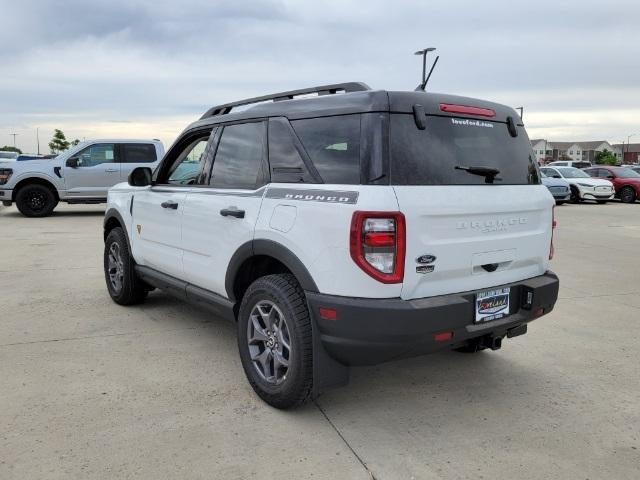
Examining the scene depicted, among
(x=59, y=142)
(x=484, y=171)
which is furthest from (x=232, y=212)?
(x=59, y=142)

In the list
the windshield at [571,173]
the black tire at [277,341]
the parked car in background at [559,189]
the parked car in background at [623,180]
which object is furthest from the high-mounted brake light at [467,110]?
the parked car in background at [623,180]

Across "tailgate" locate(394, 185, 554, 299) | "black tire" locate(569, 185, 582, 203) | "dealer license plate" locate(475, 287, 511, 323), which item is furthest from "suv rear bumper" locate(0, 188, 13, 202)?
"black tire" locate(569, 185, 582, 203)

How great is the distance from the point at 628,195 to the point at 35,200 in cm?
2151

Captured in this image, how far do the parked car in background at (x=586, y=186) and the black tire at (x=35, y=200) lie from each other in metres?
18.2

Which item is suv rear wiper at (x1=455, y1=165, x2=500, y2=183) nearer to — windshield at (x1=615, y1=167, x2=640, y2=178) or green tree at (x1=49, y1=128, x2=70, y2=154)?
windshield at (x1=615, y1=167, x2=640, y2=178)

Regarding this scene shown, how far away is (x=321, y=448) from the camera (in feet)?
9.48

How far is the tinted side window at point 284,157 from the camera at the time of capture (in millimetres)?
3207

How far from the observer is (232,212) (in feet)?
11.6

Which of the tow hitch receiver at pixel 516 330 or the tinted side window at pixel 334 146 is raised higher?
the tinted side window at pixel 334 146

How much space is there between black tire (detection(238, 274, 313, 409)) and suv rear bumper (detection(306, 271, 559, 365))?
13cm

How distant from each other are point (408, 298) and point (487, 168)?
0.98 metres

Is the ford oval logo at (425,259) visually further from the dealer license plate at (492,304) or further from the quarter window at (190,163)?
the quarter window at (190,163)

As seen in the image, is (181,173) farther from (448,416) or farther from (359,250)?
(448,416)

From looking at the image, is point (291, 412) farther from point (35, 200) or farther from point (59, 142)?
point (59, 142)
